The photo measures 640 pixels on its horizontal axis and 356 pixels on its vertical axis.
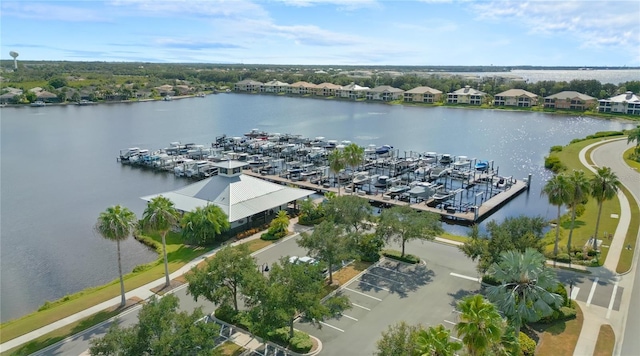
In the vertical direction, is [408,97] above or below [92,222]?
above

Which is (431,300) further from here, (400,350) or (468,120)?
(468,120)

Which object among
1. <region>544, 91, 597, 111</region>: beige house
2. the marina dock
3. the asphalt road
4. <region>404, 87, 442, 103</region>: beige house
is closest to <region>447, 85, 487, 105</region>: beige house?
<region>404, 87, 442, 103</region>: beige house

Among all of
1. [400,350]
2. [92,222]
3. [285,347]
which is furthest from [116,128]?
[400,350]

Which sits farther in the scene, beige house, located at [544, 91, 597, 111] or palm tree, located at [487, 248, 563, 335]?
beige house, located at [544, 91, 597, 111]

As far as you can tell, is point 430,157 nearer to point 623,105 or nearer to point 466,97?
point 623,105

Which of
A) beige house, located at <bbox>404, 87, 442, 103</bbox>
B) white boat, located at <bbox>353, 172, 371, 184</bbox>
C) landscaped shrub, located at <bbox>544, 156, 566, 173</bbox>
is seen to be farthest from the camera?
beige house, located at <bbox>404, 87, 442, 103</bbox>

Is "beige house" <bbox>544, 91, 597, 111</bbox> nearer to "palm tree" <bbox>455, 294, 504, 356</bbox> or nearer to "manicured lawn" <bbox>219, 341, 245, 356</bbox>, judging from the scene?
"manicured lawn" <bbox>219, 341, 245, 356</bbox>

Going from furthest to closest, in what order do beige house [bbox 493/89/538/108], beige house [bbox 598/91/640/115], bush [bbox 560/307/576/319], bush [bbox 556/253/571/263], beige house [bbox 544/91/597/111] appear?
1. beige house [bbox 493/89/538/108]
2. beige house [bbox 544/91/597/111]
3. beige house [bbox 598/91/640/115]
4. bush [bbox 556/253/571/263]
5. bush [bbox 560/307/576/319]

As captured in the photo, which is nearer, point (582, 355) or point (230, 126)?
point (582, 355)
